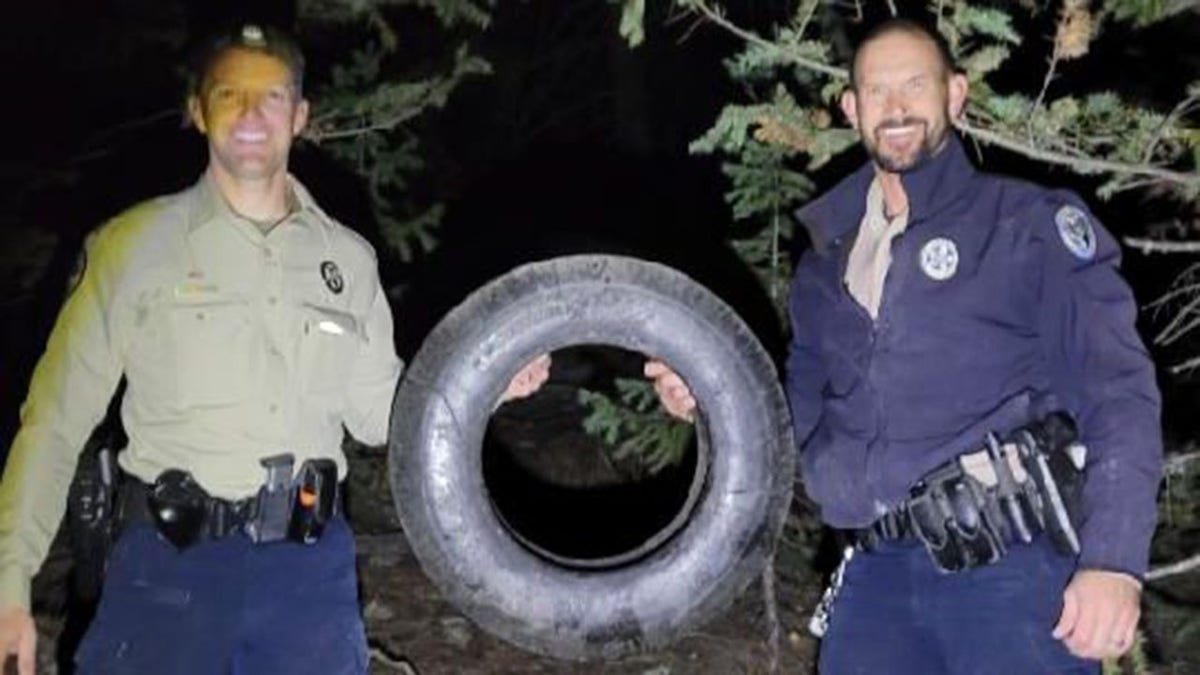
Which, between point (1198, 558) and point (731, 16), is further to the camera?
point (731, 16)

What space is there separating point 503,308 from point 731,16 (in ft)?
19.5

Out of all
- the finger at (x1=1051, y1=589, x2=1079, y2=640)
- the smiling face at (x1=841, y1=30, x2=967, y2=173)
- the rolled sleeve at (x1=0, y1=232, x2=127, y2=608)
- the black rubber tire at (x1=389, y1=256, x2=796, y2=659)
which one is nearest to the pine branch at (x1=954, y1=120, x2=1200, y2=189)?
the smiling face at (x1=841, y1=30, x2=967, y2=173)

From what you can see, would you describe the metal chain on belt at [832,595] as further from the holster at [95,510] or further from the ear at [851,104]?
the holster at [95,510]

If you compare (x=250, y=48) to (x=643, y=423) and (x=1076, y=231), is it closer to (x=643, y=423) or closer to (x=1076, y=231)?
(x=1076, y=231)

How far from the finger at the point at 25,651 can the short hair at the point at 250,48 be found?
4.24 feet

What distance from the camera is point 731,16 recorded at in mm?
9094

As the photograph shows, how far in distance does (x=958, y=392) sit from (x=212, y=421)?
5.49 feet

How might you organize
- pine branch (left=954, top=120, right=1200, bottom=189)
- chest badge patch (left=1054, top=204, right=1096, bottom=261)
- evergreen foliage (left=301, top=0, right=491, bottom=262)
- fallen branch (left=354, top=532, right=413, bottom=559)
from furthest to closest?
fallen branch (left=354, top=532, right=413, bottom=559) → evergreen foliage (left=301, top=0, right=491, bottom=262) → pine branch (left=954, top=120, right=1200, bottom=189) → chest badge patch (left=1054, top=204, right=1096, bottom=261)

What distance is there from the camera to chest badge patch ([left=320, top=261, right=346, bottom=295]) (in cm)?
345

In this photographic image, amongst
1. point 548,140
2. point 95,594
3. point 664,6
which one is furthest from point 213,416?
point 548,140

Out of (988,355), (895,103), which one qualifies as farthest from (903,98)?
(988,355)

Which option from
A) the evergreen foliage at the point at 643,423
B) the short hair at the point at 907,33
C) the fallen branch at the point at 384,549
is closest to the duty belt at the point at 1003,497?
the short hair at the point at 907,33

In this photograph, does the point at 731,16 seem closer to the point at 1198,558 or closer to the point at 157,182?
the point at 157,182

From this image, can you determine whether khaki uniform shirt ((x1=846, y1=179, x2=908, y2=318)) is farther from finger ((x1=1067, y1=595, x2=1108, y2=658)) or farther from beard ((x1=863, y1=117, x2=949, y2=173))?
finger ((x1=1067, y1=595, x2=1108, y2=658))
